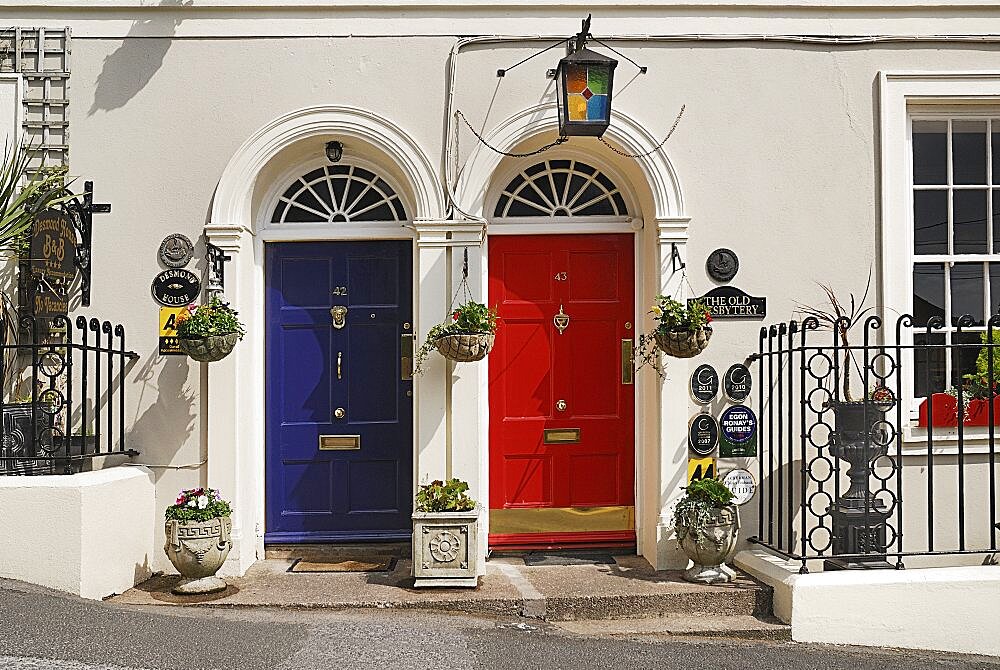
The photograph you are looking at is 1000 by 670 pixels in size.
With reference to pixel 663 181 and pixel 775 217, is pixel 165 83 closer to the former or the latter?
pixel 663 181

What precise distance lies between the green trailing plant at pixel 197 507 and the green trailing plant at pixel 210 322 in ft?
3.23

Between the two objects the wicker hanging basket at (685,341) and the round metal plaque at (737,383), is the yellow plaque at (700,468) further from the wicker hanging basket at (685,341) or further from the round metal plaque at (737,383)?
the wicker hanging basket at (685,341)

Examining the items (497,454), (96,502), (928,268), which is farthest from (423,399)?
(928,268)

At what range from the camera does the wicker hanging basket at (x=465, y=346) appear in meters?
6.69

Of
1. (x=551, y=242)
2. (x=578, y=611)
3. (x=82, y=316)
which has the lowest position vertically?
(x=578, y=611)

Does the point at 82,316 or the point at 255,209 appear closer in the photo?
the point at 82,316

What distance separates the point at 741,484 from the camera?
7.16 meters

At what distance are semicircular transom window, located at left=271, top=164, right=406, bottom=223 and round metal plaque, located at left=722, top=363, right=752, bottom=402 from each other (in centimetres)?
251

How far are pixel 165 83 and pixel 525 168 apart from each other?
2529mm

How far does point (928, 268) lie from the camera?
7.43m

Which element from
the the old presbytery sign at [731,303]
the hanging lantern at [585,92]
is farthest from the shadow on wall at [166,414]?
the the old presbytery sign at [731,303]

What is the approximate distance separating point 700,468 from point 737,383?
2.07 feet

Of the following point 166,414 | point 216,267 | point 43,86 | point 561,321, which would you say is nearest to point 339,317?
point 216,267

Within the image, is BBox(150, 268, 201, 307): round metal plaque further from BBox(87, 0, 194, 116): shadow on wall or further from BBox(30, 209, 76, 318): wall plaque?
BBox(87, 0, 194, 116): shadow on wall
